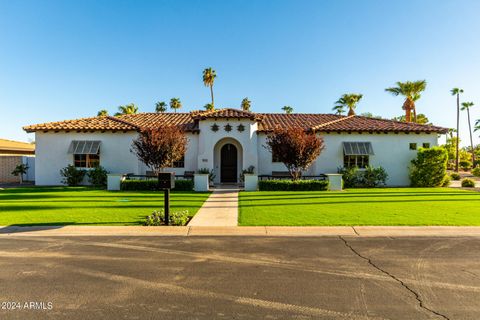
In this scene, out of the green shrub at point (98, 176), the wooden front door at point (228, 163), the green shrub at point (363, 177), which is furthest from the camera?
the wooden front door at point (228, 163)

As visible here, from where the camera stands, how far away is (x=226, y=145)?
853 inches

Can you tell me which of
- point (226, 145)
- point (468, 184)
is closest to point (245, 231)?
point (226, 145)

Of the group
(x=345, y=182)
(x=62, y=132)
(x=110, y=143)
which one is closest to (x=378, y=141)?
(x=345, y=182)

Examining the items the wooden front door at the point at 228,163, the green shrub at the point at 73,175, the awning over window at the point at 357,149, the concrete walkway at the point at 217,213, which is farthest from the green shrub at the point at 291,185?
the green shrub at the point at 73,175

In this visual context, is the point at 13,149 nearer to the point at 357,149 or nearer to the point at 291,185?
the point at 291,185

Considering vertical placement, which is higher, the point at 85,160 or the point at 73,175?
the point at 85,160

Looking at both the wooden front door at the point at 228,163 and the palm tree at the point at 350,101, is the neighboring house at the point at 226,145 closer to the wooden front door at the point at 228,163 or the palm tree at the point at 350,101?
the wooden front door at the point at 228,163

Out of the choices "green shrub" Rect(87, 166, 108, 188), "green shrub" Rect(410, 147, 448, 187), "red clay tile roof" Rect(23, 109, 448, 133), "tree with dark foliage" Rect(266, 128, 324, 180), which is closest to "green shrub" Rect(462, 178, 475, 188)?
"green shrub" Rect(410, 147, 448, 187)

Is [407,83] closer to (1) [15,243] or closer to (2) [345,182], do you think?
(2) [345,182]

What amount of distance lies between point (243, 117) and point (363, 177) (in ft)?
29.7

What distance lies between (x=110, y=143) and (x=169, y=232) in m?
14.8

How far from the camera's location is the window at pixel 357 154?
2070cm

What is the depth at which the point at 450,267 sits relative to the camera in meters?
5.48

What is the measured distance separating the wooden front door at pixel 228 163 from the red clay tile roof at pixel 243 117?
250cm
